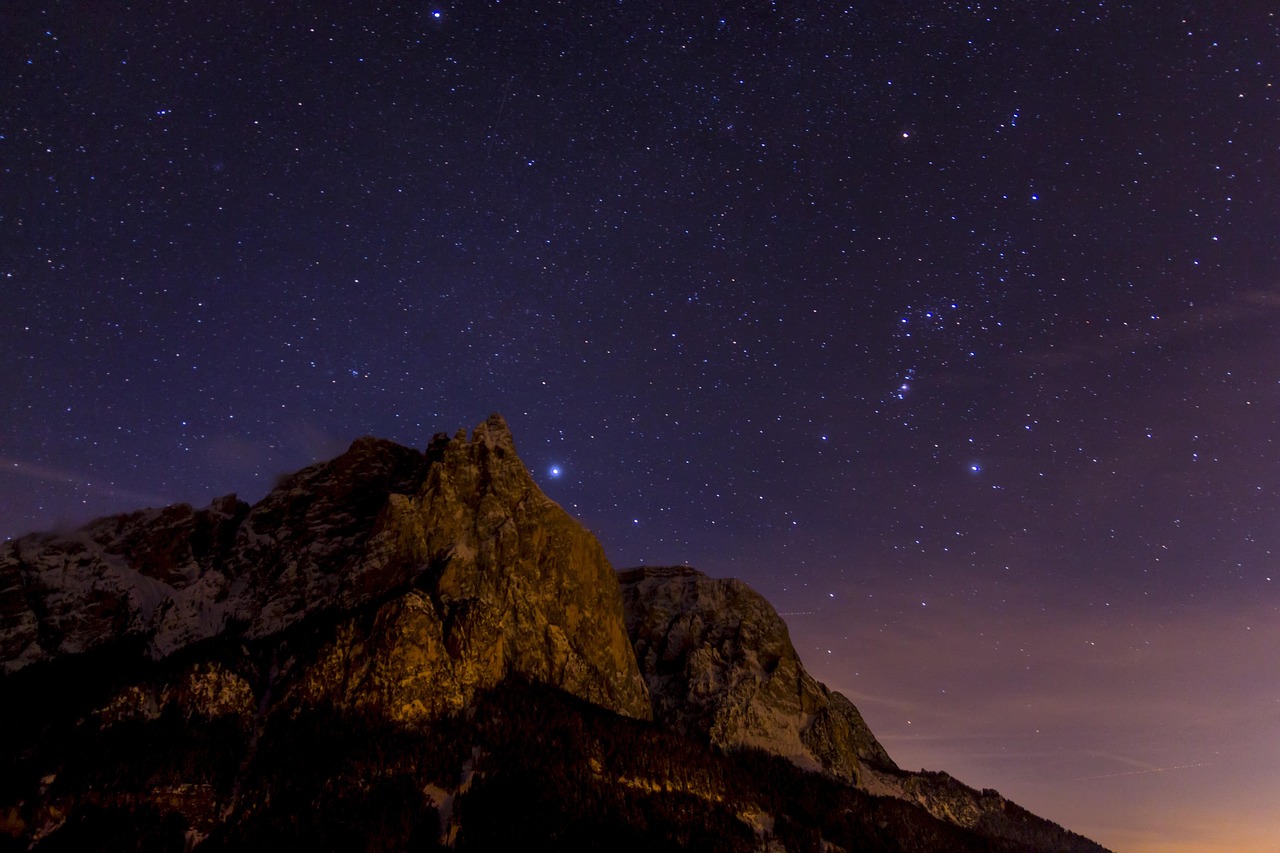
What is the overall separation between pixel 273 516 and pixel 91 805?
75205 millimetres

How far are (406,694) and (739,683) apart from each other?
79988 millimetres

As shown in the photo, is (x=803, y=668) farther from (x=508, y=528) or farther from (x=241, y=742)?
(x=241, y=742)

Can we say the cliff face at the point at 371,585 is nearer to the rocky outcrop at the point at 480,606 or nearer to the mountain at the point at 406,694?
the rocky outcrop at the point at 480,606

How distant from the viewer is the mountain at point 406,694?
313ft

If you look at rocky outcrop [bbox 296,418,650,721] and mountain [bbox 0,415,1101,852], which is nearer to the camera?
mountain [bbox 0,415,1101,852]

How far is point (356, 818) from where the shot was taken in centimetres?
9212

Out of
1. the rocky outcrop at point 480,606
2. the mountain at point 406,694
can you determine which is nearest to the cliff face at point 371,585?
the rocky outcrop at point 480,606

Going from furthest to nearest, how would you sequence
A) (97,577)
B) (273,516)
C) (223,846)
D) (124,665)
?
(273,516), (97,577), (124,665), (223,846)

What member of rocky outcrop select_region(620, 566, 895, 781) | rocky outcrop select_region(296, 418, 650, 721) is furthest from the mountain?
rocky outcrop select_region(620, 566, 895, 781)

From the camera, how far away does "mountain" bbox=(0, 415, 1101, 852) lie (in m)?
95.3

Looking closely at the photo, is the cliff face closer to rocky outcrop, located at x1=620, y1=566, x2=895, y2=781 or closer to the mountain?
the mountain

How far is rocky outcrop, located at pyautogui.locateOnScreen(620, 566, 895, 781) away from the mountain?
2.09ft

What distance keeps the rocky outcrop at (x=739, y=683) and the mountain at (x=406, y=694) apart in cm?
64

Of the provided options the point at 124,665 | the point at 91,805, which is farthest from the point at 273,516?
the point at 91,805
